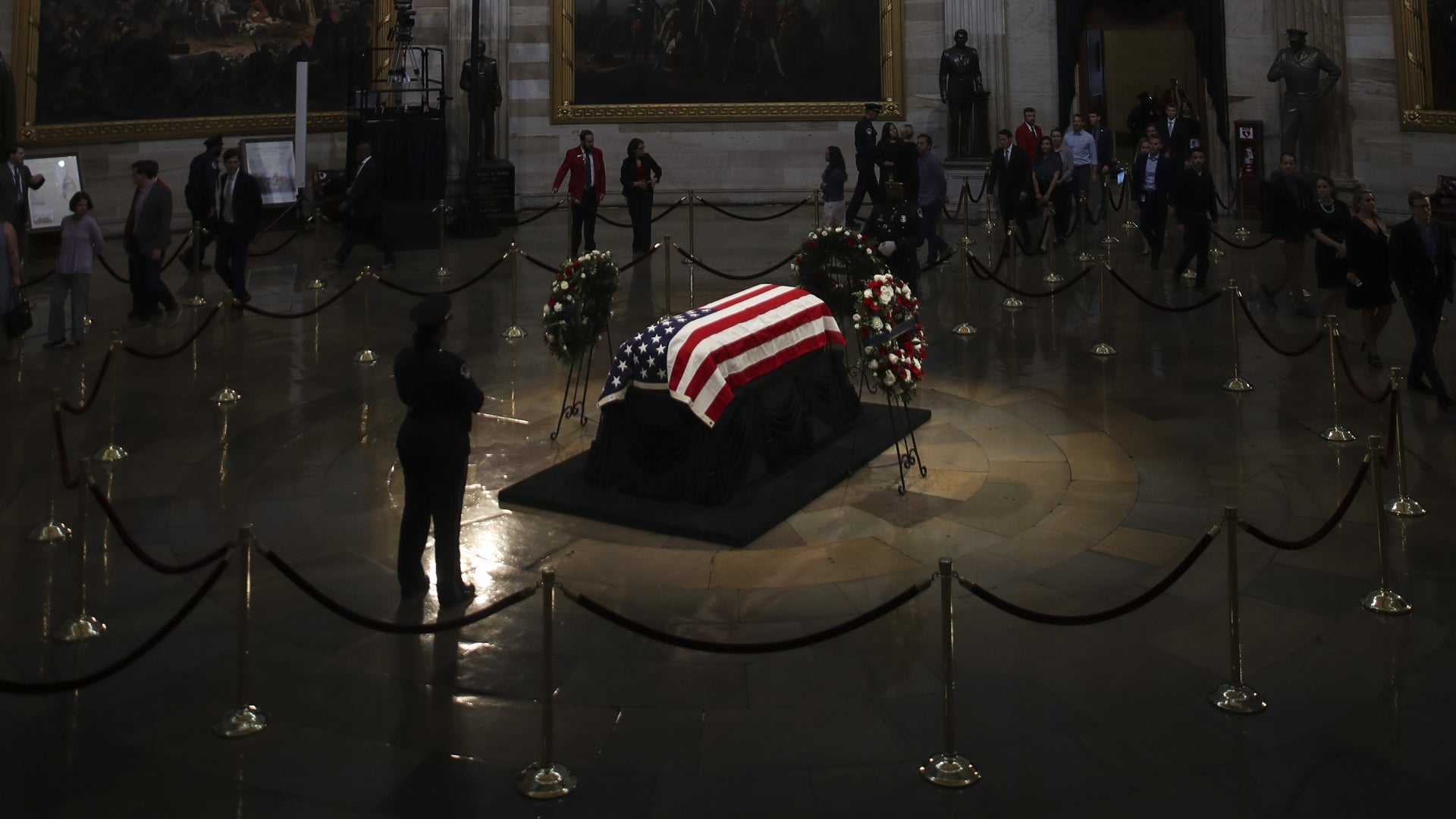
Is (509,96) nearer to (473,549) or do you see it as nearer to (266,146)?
(266,146)

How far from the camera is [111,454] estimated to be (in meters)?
9.88

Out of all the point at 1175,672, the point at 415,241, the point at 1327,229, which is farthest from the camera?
the point at 415,241

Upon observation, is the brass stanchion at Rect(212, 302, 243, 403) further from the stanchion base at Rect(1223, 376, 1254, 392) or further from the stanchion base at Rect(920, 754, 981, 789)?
the stanchion base at Rect(1223, 376, 1254, 392)

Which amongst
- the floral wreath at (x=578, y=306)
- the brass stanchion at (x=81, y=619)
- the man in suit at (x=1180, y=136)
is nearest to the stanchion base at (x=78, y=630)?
the brass stanchion at (x=81, y=619)

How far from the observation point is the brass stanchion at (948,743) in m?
5.64

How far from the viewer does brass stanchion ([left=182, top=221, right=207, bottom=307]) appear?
15.1 metres

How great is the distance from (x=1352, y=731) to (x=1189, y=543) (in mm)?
2331

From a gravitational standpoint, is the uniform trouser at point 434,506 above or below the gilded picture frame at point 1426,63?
below

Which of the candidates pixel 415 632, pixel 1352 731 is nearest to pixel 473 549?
pixel 415 632

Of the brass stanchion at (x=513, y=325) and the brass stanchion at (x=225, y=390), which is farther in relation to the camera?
the brass stanchion at (x=513, y=325)

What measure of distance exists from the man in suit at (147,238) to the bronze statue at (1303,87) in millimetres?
14784

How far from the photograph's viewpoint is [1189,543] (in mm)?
8242

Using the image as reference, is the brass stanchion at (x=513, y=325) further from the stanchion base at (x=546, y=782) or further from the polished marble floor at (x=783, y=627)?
the stanchion base at (x=546, y=782)

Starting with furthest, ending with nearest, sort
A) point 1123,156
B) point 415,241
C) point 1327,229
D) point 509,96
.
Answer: point 1123,156 → point 509,96 → point 415,241 → point 1327,229
